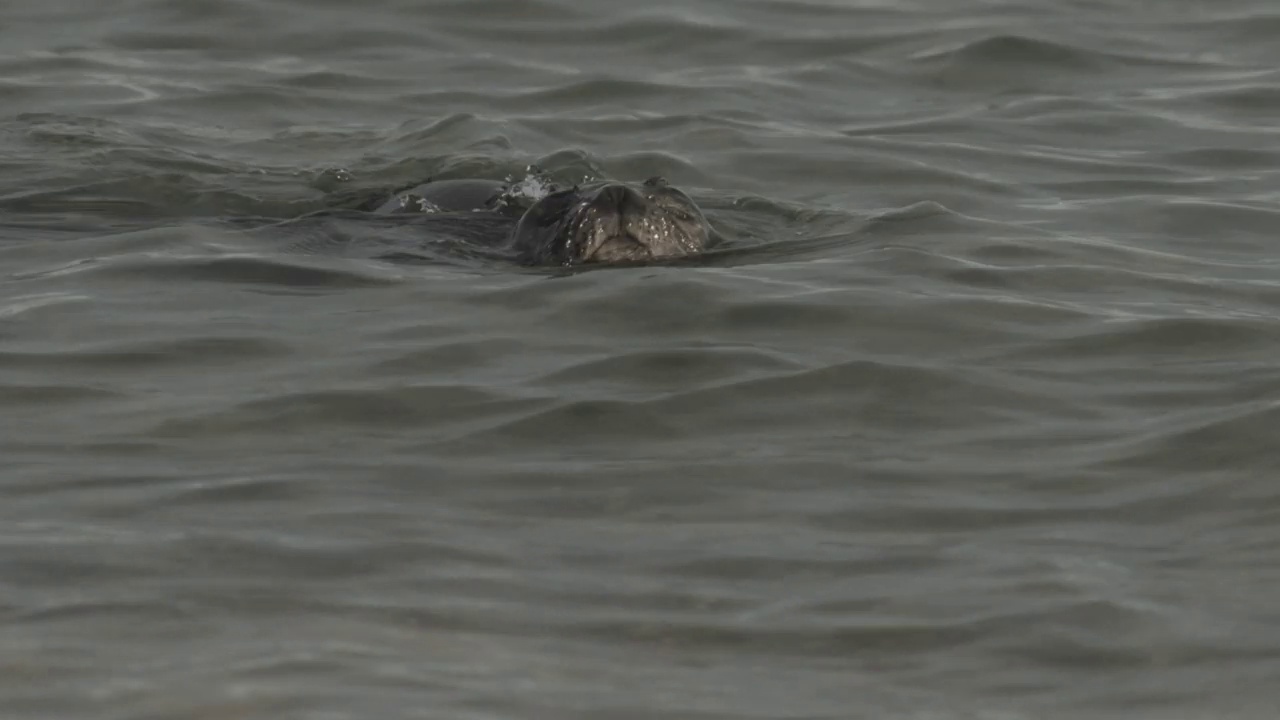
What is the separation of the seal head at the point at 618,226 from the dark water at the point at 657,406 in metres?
0.19

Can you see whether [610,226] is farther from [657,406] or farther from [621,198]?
[657,406]

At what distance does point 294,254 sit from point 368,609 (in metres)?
3.36

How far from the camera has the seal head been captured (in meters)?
7.62

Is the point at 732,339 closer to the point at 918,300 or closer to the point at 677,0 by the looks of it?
the point at 918,300

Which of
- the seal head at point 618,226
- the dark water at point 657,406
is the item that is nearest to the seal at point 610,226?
the seal head at point 618,226

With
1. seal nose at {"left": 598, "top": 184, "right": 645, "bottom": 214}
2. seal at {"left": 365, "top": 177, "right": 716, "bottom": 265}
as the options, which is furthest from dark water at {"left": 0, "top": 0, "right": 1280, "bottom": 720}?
seal nose at {"left": 598, "top": 184, "right": 645, "bottom": 214}

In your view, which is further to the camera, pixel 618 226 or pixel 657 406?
pixel 618 226

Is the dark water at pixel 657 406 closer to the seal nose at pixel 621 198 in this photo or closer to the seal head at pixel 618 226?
the seal head at pixel 618 226

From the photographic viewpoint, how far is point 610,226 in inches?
300

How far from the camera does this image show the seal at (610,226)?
300 inches

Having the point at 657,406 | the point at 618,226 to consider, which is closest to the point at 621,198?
the point at 618,226

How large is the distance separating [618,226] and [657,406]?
152 centimetres

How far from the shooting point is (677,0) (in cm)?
1286

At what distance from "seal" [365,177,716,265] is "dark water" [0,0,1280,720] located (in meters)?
0.18
